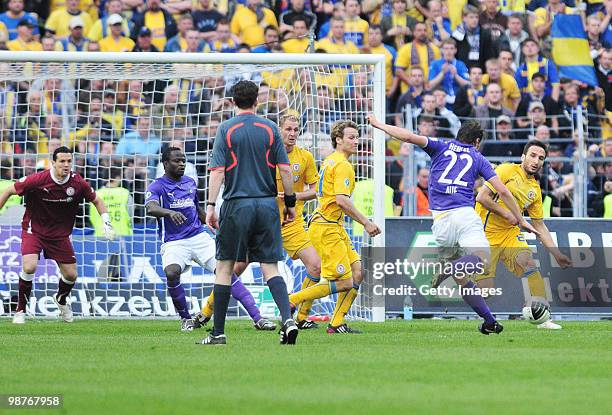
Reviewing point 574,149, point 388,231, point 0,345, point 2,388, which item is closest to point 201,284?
point 388,231

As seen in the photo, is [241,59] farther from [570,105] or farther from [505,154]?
[570,105]

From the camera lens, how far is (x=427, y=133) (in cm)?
2019

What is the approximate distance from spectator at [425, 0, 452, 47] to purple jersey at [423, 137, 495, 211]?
10.1m

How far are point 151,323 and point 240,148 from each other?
521cm

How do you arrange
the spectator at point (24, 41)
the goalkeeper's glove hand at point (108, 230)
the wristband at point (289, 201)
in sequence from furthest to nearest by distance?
the spectator at point (24, 41), the goalkeeper's glove hand at point (108, 230), the wristband at point (289, 201)

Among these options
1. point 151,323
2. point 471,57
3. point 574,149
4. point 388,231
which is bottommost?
point 151,323

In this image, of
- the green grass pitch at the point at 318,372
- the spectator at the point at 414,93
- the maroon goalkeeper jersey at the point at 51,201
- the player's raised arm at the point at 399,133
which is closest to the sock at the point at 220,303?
the green grass pitch at the point at 318,372

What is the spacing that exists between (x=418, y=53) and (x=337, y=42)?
5.10 ft

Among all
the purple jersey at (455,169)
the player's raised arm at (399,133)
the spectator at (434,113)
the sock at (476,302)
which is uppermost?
the spectator at (434,113)

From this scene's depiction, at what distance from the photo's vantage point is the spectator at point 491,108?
21641mm

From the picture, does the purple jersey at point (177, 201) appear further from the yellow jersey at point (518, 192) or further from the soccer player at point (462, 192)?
the yellow jersey at point (518, 192)

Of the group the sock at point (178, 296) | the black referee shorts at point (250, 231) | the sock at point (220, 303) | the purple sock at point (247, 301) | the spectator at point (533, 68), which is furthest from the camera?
the spectator at point (533, 68)

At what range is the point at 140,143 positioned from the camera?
1814cm

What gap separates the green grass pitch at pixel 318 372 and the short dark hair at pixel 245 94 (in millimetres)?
2241
